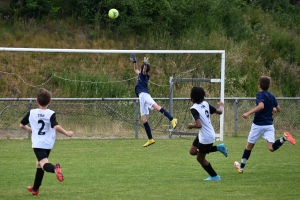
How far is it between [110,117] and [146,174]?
9.15m

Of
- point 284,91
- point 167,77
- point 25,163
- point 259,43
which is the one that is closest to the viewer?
point 25,163

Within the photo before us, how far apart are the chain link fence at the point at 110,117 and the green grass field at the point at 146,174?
243 cm

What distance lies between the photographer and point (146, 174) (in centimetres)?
1160

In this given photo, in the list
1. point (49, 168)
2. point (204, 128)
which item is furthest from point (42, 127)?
point (204, 128)

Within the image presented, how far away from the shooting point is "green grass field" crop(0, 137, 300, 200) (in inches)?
369

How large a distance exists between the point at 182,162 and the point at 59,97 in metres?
8.73

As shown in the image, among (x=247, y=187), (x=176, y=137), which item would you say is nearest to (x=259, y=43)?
(x=176, y=137)

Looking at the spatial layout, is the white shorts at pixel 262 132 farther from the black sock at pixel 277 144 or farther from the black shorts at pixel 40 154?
the black shorts at pixel 40 154

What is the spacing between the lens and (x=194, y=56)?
70.7 ft

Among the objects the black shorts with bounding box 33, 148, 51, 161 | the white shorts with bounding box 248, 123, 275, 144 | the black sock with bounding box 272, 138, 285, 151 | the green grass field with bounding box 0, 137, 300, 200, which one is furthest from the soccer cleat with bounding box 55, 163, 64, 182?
the black sock with bounding box 272, 138, 285, 151

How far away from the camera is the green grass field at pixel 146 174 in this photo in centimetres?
937

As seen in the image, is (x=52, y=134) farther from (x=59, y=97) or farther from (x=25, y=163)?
(x=59, y=97)

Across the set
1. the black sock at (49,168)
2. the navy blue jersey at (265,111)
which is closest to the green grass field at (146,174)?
the black sock at (49,168)

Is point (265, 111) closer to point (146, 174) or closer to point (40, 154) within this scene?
point (146, 174)
